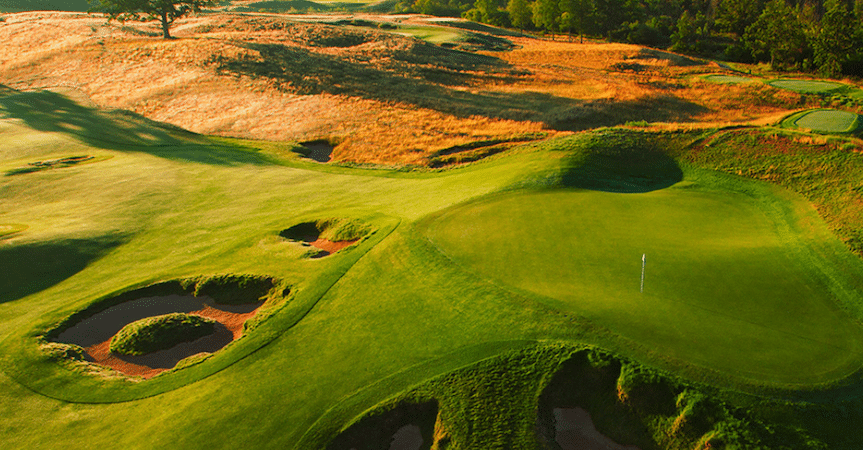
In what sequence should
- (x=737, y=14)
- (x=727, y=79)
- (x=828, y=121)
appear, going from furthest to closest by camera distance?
(x=737, y=14)
(x=727, y=79)
(x=828, y=121)

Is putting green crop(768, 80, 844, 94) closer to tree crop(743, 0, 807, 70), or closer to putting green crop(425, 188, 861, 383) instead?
tree crop(743, 0, 807, 70)

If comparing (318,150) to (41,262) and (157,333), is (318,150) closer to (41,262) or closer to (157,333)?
(41,262)

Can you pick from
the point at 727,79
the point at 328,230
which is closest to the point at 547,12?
the point at 727,79

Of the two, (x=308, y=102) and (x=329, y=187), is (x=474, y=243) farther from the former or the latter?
(x=308, y=102)

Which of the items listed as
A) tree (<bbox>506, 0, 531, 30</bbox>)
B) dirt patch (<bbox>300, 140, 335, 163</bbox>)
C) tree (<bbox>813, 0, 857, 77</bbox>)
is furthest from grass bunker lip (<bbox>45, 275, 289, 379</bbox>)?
tree (<bbox>506, 0, 531, 30</bbox>)

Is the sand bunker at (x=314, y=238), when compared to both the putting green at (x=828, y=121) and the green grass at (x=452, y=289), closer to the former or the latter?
the green grass at (x=452, y=289)

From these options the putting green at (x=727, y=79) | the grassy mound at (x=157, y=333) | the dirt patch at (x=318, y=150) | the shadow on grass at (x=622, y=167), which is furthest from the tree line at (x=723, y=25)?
the grassy mound at (x=157, y=333)

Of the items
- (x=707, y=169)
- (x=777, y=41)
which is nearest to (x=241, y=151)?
(x=707, y=169)

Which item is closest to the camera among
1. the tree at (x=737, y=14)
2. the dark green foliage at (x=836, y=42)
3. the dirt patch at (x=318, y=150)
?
the dirt patch at (x=318, y=150)
